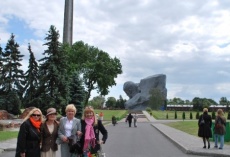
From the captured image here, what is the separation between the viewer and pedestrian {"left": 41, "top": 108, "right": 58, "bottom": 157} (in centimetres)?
606

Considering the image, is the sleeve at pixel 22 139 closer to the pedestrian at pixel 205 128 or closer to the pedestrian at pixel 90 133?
the pedestrian at pixel 90 133

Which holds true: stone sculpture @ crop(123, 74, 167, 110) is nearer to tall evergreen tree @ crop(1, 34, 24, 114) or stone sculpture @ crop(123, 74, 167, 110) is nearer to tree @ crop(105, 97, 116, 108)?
tree @ crop(105, 97, 116, 108)

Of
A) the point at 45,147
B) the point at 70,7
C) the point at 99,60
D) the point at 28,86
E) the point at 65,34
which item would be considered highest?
the point at 70,7

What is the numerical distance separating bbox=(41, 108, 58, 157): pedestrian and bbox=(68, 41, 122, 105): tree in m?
57.4

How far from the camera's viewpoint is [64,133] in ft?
20.5

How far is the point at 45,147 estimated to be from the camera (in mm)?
6059

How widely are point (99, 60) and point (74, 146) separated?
6009 centimetres

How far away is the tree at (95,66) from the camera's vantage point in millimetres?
64312

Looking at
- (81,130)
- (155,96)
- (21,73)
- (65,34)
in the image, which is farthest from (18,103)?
(155,96)

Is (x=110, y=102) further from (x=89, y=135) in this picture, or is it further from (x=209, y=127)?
(x=89, y=135)

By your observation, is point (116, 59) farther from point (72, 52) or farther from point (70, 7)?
point (70, 7)

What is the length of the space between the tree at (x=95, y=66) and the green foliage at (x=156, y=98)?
124 ft

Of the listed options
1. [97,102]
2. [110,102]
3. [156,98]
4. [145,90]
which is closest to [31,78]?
[156,98]

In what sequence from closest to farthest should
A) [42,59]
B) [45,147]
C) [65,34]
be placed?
[45,147]
[42,59]
[65,34]
